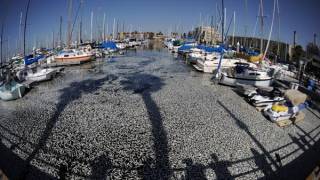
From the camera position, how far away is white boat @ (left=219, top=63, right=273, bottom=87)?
25078 mm

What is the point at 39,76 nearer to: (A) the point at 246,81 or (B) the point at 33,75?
(B) the point at 33,75

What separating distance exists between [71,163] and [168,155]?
498cm

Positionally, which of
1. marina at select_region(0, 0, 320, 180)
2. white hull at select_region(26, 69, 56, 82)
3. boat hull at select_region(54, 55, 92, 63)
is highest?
boat hull at select_region(54, 55, 92, 63)

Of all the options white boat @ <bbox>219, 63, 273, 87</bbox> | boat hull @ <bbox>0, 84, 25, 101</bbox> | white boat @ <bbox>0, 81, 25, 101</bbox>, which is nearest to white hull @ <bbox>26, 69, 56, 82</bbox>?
white boat @ <bbox>0, 81, 25, 101</bbox>

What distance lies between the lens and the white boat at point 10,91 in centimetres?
2012

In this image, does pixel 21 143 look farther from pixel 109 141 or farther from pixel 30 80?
pixel 30 80

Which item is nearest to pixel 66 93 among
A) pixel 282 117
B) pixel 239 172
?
pixel 239 172

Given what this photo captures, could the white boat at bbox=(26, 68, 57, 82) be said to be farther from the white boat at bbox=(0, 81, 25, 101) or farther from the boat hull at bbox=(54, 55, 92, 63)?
the boat hull at bbox=(54, 55, 92, 63)

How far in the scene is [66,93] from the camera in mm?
22656

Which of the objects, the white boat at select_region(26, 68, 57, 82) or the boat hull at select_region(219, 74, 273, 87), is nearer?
the boat hull at select_region(219, 74, 273, 87)

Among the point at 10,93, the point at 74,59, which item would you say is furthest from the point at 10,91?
the point at 74,59

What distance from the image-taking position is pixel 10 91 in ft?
66.3

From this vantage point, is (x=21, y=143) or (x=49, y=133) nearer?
(x=21, y=143)

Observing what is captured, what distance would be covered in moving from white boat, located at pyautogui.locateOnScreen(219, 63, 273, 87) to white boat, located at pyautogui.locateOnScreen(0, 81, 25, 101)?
2331cm
